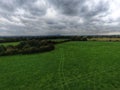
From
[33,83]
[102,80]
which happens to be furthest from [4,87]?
[102,80]

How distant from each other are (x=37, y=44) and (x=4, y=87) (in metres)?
25.2

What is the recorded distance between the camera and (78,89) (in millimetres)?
8383

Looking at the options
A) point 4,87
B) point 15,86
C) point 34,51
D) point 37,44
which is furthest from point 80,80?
point 37,44

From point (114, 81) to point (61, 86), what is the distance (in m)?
4.23

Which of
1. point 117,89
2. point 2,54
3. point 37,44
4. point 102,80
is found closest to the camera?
point 117,89

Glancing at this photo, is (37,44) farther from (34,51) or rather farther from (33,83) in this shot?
(33,83)

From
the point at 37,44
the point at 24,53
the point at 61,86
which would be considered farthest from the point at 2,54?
A: the point at 61,86

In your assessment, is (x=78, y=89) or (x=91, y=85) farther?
(x=91, y=85)

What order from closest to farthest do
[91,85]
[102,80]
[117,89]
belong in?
[117,89], [91,85], [102,80]

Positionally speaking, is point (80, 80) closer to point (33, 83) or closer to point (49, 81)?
point (49, 81)

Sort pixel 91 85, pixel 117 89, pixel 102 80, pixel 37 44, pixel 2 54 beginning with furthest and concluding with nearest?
pixel 37 44 → pixel 2 54 → pixel 102 80 → pixel 91 85 → pixel 117 89

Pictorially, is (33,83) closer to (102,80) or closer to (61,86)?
(61,86)

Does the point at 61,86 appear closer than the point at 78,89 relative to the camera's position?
No

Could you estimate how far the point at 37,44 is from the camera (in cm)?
3416
